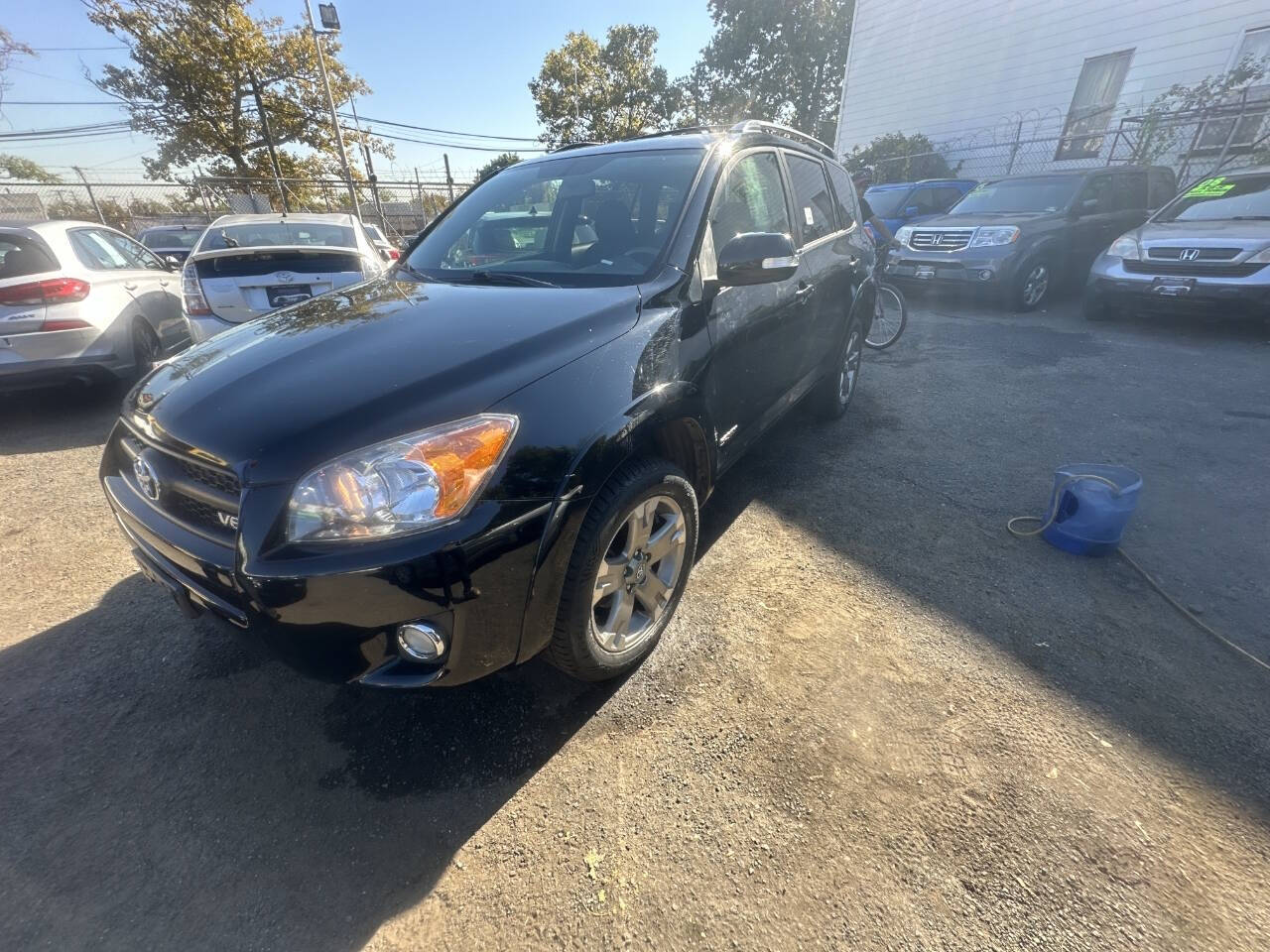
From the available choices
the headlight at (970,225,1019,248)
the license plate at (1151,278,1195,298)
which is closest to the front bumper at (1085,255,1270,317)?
the license plate at (1151,278,1195,298)

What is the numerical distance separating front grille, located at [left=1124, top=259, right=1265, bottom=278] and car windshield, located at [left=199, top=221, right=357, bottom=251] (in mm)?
8630

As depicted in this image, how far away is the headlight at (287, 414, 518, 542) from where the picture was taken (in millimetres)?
1451

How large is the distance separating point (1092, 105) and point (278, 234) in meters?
16.9

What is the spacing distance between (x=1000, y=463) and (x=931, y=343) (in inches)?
140

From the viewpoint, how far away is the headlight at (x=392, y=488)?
1.45 m

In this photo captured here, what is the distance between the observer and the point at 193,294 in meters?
4.48

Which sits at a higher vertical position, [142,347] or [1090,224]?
[1090,224]

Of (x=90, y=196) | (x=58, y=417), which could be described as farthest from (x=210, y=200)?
(x=58, y=417)

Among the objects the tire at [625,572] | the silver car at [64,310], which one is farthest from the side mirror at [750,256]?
the silver car at [64,310]

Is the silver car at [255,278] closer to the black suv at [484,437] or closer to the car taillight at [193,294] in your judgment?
the car taillight at [193,294]

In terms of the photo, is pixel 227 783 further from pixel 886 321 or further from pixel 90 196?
pixel 90 196

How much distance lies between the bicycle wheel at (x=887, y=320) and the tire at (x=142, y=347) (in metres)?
7.03

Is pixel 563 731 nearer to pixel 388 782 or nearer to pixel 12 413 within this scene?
pixel 388 782

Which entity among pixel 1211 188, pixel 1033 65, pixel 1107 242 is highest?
pixel 1033 65
